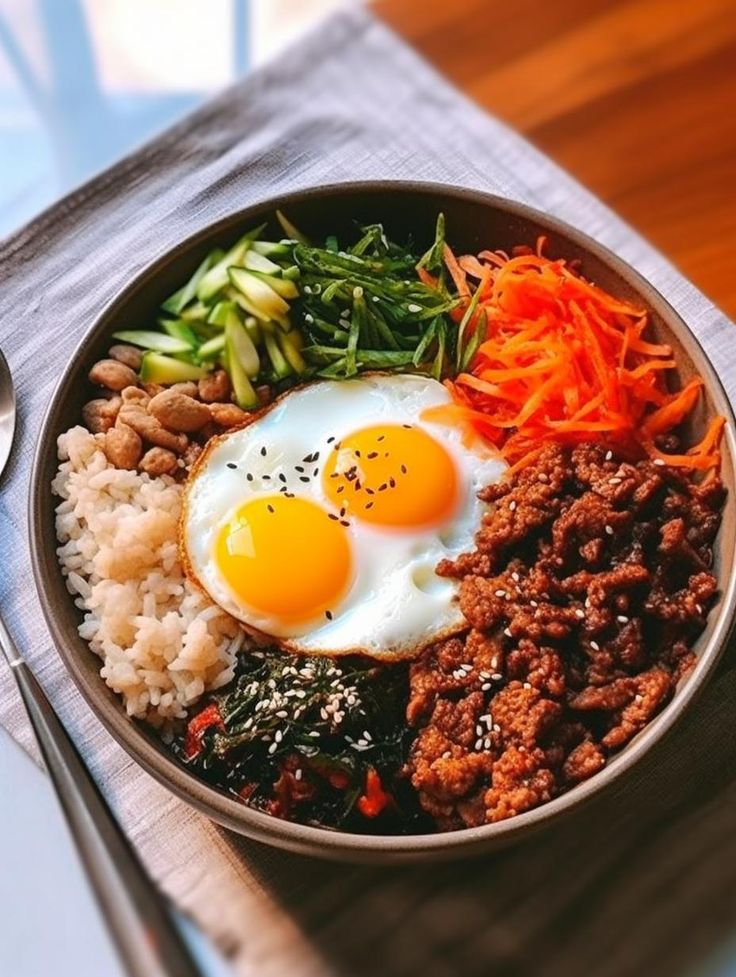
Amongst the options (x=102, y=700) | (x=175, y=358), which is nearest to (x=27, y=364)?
(x=175, y=358)

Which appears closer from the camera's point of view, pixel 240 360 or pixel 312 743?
pixel 312 743

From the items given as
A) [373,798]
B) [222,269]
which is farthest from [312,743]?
[222,269]

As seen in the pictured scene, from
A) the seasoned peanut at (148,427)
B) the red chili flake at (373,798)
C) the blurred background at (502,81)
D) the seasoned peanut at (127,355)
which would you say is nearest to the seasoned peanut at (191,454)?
the seasoned peanut at (148,427)

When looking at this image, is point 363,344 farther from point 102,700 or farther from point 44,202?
point 44,202

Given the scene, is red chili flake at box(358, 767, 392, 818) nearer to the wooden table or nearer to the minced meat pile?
the minced meat pile

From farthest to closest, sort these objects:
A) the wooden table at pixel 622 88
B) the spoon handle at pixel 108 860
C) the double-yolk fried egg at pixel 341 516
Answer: the wooden table at pixel 622 88, the double-yolk fried egg at pixel 341 516, the spoon handle at pixel 108 860

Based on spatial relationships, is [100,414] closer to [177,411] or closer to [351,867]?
[177,411]

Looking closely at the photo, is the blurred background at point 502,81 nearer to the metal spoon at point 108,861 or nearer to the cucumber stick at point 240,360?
the cucumber stick at point 240,360
